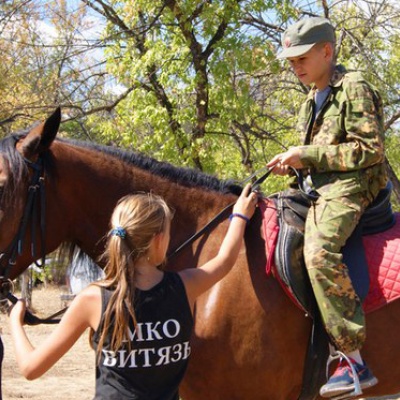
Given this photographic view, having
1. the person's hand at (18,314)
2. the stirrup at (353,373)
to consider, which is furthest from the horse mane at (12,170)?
the stirrup at (353,373)

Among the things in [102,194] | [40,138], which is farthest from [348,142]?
[40,138]

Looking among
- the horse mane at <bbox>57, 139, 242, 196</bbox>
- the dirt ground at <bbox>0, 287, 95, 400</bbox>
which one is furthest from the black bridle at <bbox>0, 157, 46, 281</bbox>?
the dirt ground at <bbox>0, 287, 95, 400</bbox>

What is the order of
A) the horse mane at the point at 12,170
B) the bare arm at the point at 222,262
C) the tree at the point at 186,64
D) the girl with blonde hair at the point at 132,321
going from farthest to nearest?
the tree at the point at 186,64 → the horse mane at the point at 12,170 → the bare arm at the point at 222,262 → the girl with blonde hair at the point at 132,321

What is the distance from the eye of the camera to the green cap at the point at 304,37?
407cm

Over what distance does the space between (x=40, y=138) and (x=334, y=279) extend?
1.81m

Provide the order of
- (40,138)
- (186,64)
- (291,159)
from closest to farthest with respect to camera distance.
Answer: (40,138) → (291,159) → (186,64)

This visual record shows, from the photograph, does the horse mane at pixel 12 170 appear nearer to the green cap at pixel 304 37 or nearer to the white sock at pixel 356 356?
the green cap at pixel 304 37

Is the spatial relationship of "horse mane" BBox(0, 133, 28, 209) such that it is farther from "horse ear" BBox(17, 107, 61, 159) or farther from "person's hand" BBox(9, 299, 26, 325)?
"person's hand" BBox(9, 299, 26, 325)

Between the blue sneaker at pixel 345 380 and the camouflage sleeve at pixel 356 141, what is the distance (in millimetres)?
1112

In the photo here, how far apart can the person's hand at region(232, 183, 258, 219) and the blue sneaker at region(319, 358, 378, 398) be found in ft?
3.22

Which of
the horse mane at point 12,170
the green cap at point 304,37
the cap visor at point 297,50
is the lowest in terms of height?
the horse mane at point 12,170

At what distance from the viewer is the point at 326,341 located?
13.0 ft

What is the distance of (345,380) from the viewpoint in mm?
3809

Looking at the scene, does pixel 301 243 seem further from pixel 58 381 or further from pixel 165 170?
pixel 58 381
